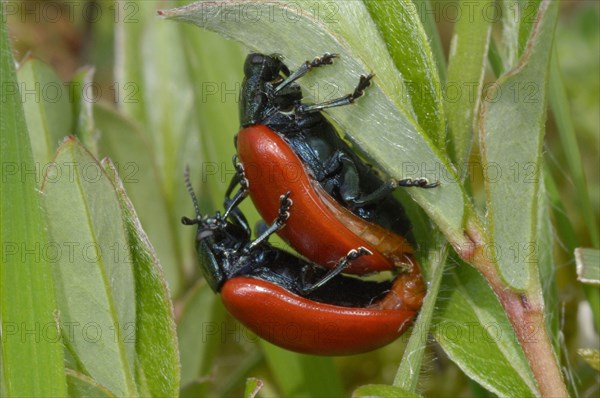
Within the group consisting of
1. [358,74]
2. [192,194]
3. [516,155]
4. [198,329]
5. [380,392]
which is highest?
[358,74]

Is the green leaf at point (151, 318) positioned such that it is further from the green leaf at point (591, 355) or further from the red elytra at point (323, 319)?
the green leaf at point (591, 355)

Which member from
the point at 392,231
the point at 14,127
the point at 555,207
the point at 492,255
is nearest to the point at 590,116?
the point at 555,207

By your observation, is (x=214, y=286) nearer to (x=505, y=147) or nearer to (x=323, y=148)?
(x=323, y=148)

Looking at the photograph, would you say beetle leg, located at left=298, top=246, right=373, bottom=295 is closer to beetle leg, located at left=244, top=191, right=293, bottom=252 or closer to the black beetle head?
beetle leg, located at left=244, top=191, right=293, bottom=252

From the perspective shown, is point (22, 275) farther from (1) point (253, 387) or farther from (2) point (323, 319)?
(2) point (323, 319)

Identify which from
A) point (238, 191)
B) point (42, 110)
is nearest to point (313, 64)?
point (238, 191)
